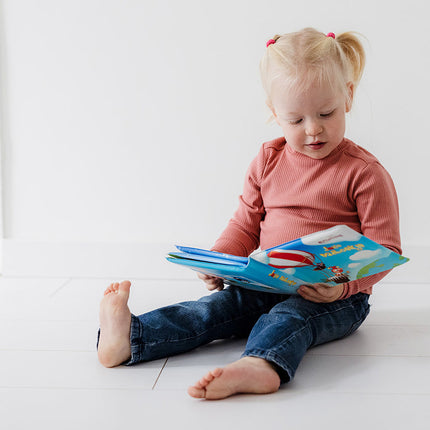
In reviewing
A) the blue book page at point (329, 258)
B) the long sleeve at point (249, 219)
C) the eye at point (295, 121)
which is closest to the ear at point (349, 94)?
the eye at point (295, 121)

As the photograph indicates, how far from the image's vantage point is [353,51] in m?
1.18

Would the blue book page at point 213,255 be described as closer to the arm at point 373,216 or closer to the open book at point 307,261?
the open book at point 307,261

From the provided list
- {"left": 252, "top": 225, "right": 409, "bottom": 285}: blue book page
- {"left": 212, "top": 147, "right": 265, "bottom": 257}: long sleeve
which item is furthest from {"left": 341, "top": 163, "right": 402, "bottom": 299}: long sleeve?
{"left": 212, "top": 147, "right": 265, "bottom": 257}: long sleeve

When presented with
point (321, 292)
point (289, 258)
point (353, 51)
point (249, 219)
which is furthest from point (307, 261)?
point (353, 51)

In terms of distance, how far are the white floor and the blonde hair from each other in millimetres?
490

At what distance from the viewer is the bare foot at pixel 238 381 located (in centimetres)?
86

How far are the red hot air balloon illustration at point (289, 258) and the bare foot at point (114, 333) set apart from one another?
27cm

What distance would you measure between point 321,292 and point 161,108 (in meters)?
0.86

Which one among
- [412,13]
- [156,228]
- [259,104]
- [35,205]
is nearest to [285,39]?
[259,104]

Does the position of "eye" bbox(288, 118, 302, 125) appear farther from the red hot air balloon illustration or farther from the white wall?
the white wall

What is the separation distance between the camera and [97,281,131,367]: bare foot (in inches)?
39.8

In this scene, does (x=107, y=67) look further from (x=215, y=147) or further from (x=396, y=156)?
(x=396, y=156)

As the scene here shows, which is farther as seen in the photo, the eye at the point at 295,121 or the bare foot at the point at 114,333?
the eye at the point at 295,121

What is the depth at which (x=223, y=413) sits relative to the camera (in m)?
0.83
